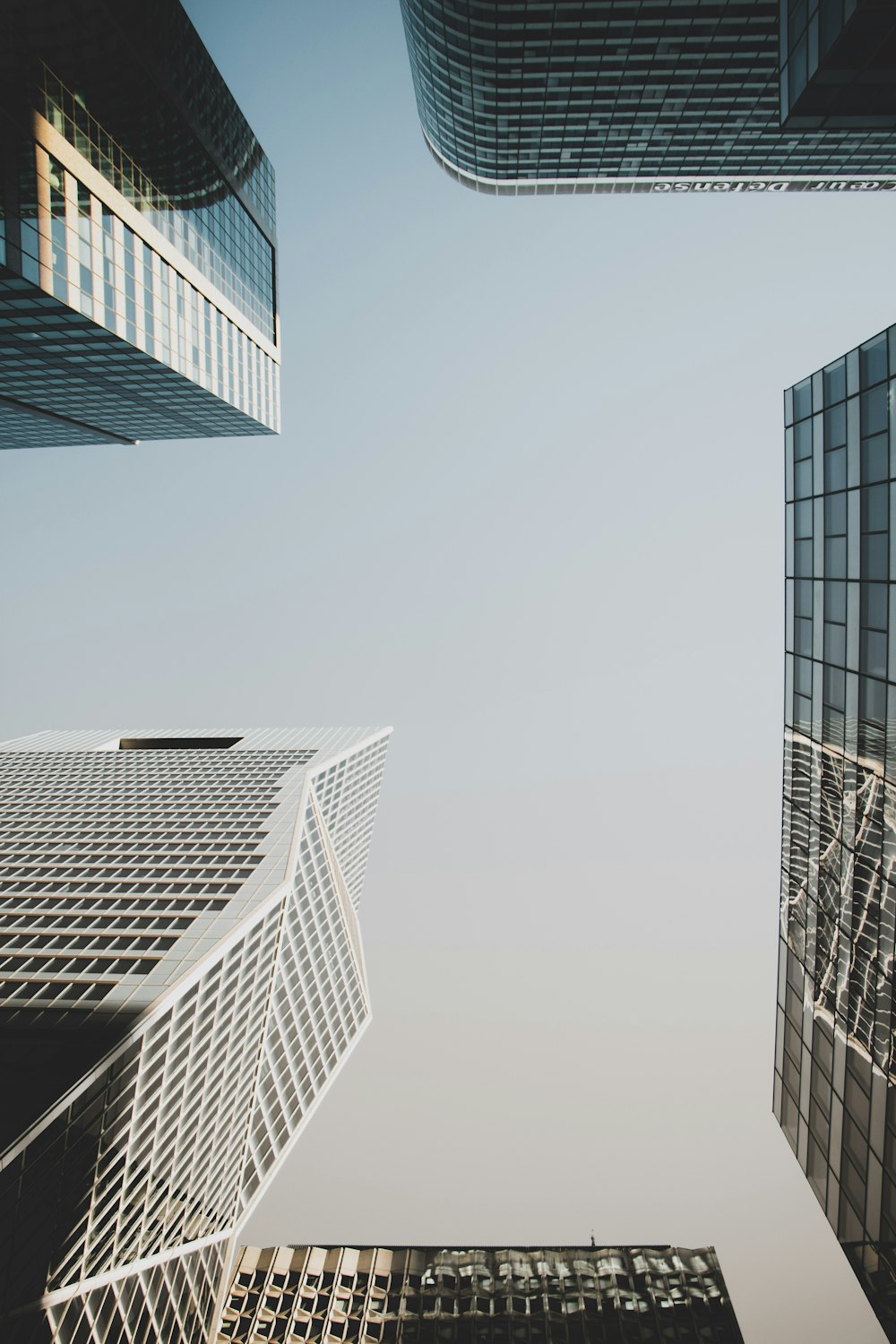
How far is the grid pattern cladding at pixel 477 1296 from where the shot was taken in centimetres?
6366

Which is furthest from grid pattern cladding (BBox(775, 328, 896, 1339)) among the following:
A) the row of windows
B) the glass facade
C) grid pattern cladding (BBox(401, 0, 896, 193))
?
grid pattern cladding (BBox(401, 0, 896, 193))

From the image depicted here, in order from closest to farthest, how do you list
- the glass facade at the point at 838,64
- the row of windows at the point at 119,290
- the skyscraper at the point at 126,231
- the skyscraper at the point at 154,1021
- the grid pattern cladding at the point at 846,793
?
the grid pattern cladding at the point at 846,793
the glass facade at the point at 838,64
the skyscraper at the point at 154,1021
the skyscraper at the point at 126,231
the row of windows at the point at 119,290

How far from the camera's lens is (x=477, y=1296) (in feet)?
221

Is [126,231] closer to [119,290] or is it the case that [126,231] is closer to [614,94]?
[119,290]

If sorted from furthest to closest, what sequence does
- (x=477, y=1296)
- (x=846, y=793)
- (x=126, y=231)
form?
(x=477, y=1296) → (x=126, y=231) → (x=846, y=793)

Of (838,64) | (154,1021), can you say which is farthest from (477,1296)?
(838,64)

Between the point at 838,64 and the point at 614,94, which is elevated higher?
the point at 614,94

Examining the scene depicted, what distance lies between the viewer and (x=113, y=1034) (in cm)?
3061

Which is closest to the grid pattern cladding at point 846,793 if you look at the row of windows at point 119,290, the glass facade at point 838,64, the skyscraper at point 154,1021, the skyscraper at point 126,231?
the glass facade at point 838,64

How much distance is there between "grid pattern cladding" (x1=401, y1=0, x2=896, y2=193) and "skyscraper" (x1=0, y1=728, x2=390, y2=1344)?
70326 millimetres

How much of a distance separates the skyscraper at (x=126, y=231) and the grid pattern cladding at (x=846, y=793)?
38762mm

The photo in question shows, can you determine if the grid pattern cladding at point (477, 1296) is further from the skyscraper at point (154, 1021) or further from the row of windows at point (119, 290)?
the row of windows at point (119, 290)

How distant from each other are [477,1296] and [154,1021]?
61.7 m

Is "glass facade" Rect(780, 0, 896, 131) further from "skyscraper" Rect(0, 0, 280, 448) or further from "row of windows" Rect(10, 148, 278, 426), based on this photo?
"row of windows" Rect(10, 148, 278, 426)
